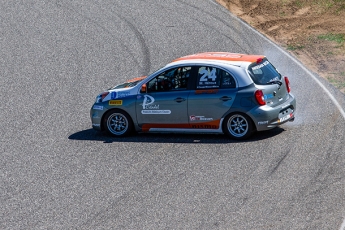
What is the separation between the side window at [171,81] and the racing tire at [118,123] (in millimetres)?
845

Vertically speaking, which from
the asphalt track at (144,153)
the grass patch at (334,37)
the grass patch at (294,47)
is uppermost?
the grass patch at (334,37)

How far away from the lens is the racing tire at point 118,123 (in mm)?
15578

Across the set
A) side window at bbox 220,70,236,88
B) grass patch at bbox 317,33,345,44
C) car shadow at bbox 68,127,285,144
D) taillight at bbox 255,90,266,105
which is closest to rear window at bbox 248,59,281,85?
taillight at bbox 255,90,266,105

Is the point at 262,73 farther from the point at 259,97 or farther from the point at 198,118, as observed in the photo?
the point at 198,118

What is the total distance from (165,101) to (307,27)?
33.7 ft

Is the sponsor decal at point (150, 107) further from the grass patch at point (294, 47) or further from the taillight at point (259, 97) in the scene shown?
the grass patch at point (294, 47)

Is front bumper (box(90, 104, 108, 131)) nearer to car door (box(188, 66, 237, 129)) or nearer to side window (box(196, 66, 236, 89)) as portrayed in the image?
car door (box(188, 66, 237, 129))

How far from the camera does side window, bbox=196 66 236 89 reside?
578 inches

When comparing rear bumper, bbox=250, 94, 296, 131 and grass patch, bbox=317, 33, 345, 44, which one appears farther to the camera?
grass patch, bbox=317, 33, 345, 44

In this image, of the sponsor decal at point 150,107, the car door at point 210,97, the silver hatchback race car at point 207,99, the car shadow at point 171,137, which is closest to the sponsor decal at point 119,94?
the silver hatchback race car at point 207,99

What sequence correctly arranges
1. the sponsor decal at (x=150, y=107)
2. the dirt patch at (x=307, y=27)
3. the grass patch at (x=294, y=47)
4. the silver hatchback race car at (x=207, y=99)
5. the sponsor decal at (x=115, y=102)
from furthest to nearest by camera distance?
the grass patch at (x=294, y=47), the dirt patch at (x=307, y=27), the sponsor decal at (x=115, y=102), the sponsor decal at (x=150, y=107), the silver hatchback race car at (x=207, y=99)

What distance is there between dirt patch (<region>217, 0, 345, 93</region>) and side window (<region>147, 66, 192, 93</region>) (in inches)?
205

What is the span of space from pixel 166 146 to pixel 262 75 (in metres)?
2.49

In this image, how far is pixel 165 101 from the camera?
49.6 feet
